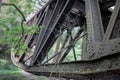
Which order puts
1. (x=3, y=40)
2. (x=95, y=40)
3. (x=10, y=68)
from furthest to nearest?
(x=10, y=68), (x=3, y=40), (x=95, y=40)

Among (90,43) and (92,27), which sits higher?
(92,27)

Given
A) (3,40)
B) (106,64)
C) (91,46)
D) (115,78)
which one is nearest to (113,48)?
(106,64)

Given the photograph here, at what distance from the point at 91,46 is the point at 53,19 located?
338 centimetres

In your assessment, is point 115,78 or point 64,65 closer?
point 64,65

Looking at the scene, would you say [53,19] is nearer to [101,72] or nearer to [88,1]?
[88,1]

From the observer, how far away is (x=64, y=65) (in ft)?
17.8

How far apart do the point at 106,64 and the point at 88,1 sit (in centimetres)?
177

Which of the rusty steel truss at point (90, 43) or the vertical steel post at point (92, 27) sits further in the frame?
the vertical steel post at point (92, 27)

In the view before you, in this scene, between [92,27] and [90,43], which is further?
[92,27]

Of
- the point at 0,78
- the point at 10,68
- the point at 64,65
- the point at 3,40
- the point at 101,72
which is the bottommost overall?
the point at 10,68

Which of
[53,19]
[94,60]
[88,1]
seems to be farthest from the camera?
[53,19]

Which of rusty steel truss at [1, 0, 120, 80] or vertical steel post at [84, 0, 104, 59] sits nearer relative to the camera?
rusty steel truss at [1, 0, 120, 80]

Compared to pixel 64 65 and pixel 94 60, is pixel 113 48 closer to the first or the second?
pixel 94 60

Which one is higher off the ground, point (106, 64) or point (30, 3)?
point (106, 64)
